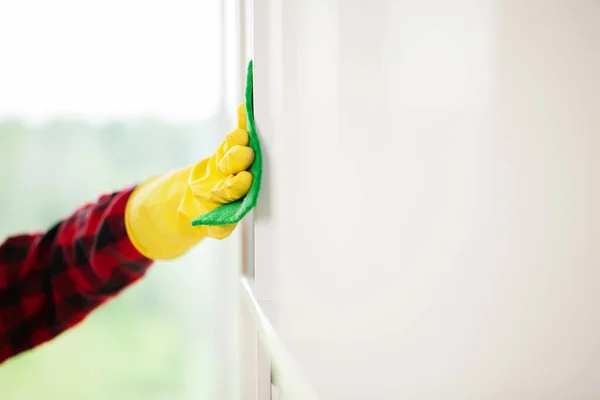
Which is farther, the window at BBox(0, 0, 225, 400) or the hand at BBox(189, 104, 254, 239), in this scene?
the window at BBox(0, 0, 225, 400)

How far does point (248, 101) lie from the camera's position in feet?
1.74

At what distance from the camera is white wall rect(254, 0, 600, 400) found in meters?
0.10

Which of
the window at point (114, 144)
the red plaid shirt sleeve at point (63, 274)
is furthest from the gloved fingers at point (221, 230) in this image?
the window at point (114, 144)

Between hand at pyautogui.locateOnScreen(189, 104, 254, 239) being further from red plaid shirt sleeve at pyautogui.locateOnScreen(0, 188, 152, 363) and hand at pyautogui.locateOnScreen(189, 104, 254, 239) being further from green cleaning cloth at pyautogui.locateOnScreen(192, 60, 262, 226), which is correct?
red plaid shirt sleeve at pyautogui.locateOnScreen(0, 188, 152, 363)

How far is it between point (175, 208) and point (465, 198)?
773mm

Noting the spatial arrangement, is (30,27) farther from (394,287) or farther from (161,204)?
(394,287)

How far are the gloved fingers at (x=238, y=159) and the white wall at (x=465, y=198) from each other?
0.30 meters

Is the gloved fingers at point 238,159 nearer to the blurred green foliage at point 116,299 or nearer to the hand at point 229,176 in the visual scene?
the hand at point 229,176

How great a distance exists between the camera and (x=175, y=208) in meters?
0.86

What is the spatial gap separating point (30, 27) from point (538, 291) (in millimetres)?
1297

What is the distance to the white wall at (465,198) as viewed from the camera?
10 cm

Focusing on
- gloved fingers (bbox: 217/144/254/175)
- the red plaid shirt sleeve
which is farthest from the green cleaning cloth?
the red plaid shirt sleeve

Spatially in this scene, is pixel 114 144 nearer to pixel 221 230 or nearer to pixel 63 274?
pixel 63 274

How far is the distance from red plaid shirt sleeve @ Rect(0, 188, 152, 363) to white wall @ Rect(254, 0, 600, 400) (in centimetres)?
81
